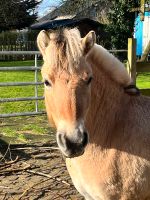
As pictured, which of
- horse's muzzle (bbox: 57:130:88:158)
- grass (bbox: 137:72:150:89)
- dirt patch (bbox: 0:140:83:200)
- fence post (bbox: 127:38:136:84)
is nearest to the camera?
horse's muzzle (bbox: 57:130:88:158)

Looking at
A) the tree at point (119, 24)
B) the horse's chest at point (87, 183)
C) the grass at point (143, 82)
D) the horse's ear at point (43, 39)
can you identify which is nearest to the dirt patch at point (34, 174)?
the horse's chest at point (87, 183)

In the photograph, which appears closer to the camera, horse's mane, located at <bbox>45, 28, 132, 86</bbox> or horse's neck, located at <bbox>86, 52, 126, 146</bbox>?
horse's mane, located at <bbox>45, 28, 132, 86</bbox>

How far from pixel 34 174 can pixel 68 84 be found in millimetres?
2557

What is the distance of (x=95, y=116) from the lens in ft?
10.3

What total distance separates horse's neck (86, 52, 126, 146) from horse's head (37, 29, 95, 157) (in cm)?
33

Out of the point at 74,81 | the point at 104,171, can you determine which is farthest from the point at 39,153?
the point at 74,81

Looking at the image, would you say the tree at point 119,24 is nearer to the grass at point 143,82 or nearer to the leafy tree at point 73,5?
the leafy tree at point 73,5

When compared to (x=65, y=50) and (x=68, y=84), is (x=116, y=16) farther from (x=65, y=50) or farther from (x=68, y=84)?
(x=68, y=84)

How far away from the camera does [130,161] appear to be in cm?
292

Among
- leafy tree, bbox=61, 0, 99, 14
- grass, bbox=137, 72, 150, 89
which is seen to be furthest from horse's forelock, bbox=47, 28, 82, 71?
leafy tree, bbox=61, 0, 99, 14

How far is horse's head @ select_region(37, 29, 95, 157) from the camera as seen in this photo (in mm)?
2549

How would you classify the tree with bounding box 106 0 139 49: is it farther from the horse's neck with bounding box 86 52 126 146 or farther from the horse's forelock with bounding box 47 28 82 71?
the horse's forelock with bounding box 47 28 82 71

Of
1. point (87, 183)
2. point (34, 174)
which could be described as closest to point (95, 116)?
point (87, 183)

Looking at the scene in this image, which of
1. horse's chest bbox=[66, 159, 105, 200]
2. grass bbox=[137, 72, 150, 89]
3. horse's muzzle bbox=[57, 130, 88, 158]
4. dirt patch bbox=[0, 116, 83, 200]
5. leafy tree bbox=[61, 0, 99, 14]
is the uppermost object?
leafy tree bbox=[61, 0, 99, 14]
